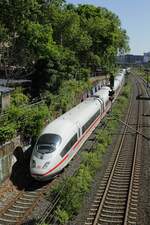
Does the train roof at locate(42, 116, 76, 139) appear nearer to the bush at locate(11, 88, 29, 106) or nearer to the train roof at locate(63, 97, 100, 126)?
the train roof at locate(63, 97, 100, 126)

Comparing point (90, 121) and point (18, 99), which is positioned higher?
point (18, 99)

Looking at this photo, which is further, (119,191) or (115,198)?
(119,191)

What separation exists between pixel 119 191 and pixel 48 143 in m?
5.42

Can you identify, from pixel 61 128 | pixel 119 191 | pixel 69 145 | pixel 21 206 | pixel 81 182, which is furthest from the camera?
pixel 61 128

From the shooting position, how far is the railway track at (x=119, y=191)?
20.5 metres

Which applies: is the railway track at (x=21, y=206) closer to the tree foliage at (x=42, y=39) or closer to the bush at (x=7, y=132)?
the bush at (x=7, y=132)

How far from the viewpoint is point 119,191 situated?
961 inches

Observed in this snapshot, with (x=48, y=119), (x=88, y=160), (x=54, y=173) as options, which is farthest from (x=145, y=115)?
(x=54, y=173)

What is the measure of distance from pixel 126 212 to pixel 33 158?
292 inches

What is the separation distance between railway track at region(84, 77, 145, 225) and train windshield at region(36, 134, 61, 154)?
12.4 ft

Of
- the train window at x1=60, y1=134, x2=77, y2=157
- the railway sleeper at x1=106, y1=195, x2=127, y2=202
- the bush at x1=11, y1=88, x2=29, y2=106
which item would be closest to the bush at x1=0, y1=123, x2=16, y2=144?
the train window at x1=60, y1=134, x2=77, y2=157

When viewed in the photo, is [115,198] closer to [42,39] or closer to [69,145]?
[69,145]

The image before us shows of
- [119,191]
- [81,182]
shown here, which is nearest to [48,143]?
[81,182]

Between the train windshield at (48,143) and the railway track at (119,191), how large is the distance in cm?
378
